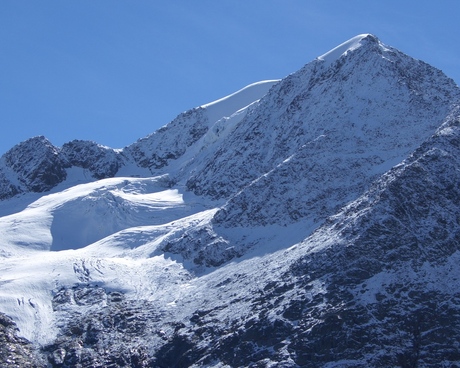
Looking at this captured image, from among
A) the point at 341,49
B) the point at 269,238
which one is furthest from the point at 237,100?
the point at 269,238

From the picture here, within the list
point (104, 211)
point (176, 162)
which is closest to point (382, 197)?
point (104, 211)

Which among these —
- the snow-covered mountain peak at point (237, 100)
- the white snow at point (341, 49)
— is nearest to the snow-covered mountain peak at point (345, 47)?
the white snow at point (341, 49)

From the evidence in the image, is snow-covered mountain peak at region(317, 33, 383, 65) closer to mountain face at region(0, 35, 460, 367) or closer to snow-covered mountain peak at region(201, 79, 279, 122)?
mountain face at region(0, 35, 460, 367)

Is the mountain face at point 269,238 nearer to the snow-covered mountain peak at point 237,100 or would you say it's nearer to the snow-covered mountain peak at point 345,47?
the snow-covered mountain peak at point 345,47

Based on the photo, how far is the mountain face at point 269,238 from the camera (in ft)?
273

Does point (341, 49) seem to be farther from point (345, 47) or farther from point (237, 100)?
point (237, 100)

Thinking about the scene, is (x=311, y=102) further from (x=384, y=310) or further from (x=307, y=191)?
(x=384, y=310)

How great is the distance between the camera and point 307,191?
10706cm

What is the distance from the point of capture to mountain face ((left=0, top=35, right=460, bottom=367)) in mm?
83312

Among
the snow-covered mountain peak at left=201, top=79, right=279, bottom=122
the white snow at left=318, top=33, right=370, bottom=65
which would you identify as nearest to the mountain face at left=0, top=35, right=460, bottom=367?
the white snow at left=318, top=33, right=370, bottom=65

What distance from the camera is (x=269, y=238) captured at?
103125 mm

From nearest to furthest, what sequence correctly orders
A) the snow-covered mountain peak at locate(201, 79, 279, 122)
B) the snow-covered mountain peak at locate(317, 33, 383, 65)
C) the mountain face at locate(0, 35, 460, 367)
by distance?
the mountain face at locate(0, 35, 460, 367) < the snow-covered mountain peak at locate(317, 33, 383, 65) < the snow-covered mountain peak at locate(201, 79, 279, 122)

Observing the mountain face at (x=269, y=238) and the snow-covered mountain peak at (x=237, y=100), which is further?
the snow-covered mountain peak at (x=237, y=100)

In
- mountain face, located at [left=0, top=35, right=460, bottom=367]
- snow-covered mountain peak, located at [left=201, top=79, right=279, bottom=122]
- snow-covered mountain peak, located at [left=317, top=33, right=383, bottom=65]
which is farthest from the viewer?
snow-covered mountain peak, located at [left=201, top=79, right=279, bottom=122]
